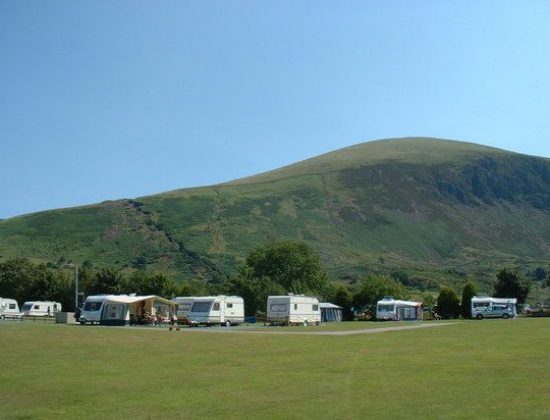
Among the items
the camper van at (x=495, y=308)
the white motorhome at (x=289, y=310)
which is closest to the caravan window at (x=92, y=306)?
the white motorhome at (x=289, y=310)

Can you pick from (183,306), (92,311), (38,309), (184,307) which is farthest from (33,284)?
(92,311)

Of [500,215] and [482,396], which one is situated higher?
[500,215]

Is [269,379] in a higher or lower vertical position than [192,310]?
lower

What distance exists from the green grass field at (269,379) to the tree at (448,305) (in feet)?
155

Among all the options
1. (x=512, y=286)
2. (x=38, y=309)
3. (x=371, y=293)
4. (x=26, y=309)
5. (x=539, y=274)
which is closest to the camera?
(x=26, y=309)

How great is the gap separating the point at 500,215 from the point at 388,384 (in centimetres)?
19386

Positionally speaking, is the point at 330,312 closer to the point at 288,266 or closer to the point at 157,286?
the point at 288,266

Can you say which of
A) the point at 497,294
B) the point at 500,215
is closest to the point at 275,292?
the point at 497,294

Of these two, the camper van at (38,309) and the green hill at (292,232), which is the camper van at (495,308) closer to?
the camper van at (38,309)

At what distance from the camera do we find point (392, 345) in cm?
2908

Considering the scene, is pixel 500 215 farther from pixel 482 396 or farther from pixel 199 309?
pixel 482 396

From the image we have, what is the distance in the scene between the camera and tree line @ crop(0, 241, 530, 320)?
7556cm

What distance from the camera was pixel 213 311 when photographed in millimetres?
52562

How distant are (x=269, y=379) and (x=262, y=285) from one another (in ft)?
185
